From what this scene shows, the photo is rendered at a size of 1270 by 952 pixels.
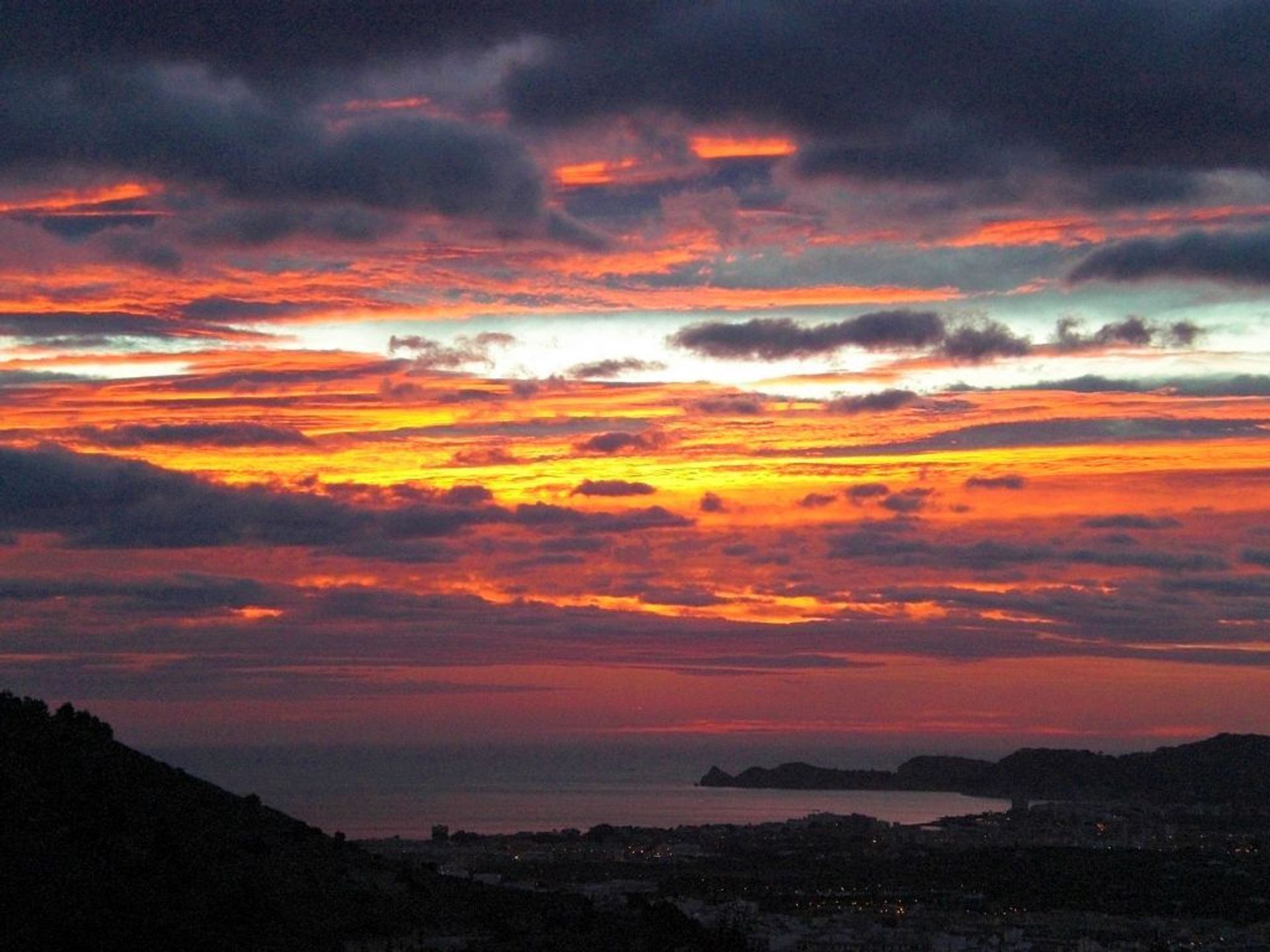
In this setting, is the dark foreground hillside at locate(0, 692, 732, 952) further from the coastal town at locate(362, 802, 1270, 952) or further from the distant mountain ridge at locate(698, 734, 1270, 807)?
the distant mountain ridge at locate(698, 734, 1270, 807)

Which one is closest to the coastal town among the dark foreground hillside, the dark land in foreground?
the dark land in foreground

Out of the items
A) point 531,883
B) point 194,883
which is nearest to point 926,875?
point 531,883

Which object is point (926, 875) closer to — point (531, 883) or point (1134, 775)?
point (531, 883)

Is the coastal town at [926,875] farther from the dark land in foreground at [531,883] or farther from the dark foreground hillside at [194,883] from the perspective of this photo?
the dark foreground hillside at [194,883]

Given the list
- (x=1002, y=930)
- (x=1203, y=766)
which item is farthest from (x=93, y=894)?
(x=1203, y=766)

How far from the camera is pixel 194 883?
34.5 metres

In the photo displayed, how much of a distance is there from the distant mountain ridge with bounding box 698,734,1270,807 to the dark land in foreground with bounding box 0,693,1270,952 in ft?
96.9

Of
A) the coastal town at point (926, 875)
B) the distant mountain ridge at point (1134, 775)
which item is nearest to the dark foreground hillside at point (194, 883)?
the coastal town at point (926, 875)

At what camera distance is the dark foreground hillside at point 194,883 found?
3120cm

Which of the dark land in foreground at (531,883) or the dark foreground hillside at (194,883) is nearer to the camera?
the dark foreground hillside at (194,883)

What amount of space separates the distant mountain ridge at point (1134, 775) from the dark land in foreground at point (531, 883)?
96.9 feet

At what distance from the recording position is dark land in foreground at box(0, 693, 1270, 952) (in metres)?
33.1

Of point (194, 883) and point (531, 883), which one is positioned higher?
point (194, 883)

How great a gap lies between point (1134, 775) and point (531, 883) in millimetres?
83631
